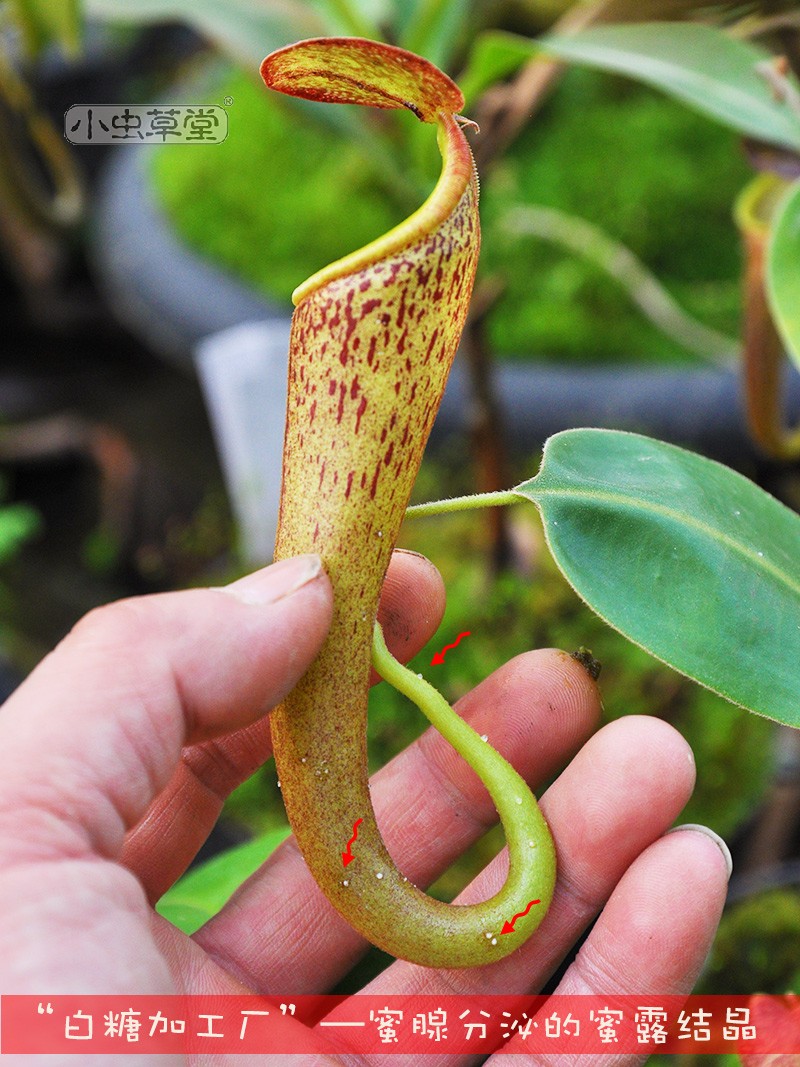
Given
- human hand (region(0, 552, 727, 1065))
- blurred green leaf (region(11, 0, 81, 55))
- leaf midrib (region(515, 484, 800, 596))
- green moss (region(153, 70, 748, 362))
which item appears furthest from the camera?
green moss (region(153, 70, 748, 362))

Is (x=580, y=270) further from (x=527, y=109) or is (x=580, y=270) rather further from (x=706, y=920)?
(x=706, y=920)

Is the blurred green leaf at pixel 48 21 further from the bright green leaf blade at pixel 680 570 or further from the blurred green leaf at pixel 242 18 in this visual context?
the bright green leaf blade at pixel 680 570

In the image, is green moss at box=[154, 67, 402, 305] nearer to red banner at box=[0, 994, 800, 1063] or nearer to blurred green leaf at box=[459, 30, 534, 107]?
blurred green leaf at box=[459, 30, 534, 107]

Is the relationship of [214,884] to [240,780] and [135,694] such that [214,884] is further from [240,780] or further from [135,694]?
[135,694]

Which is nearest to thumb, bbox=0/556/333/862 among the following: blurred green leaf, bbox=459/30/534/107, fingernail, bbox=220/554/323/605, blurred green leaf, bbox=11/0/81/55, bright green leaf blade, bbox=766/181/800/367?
fingernail, bbox=220/554/323/605

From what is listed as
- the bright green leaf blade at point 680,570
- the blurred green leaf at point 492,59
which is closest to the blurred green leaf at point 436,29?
the blurred green leaf at point 492,59

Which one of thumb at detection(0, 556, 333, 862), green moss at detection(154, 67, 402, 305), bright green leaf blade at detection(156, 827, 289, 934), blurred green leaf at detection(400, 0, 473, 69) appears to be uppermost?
blurred green leaf at detection(400, 0, 473, 69)
